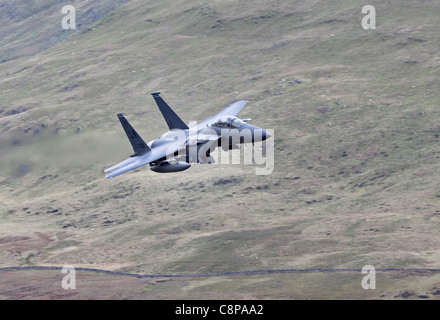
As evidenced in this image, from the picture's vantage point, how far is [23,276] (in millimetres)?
79750

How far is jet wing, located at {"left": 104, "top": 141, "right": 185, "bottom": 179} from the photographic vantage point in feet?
198

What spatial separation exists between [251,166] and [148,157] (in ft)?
142

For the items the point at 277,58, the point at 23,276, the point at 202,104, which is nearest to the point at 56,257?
the point at 23,276

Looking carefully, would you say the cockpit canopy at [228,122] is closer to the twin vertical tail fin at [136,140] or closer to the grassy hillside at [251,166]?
the twin vertical tail fin at [136,140]

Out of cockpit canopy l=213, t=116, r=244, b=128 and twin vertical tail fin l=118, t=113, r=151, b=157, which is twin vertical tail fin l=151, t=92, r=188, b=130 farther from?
twin vertical tail fin l=118, t=113, r=151, b=157

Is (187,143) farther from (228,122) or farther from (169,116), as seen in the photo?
(169,116)

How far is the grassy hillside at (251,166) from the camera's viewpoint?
79.2m

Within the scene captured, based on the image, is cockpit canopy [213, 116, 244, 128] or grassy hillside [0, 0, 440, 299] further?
grassy hillside [0, 0, 440, 299]

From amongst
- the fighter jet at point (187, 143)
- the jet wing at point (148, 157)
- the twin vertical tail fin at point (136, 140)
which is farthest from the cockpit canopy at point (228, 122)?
the twin vertical tail fin at point (136, 140)

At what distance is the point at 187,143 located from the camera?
63.4 meters

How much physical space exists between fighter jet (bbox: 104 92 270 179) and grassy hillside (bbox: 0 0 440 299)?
15.5m

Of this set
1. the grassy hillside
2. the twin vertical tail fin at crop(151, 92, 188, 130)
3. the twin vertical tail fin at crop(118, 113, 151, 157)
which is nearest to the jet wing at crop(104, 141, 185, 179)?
the twin vertical tail fin at crop(118, 113, 151, 157)

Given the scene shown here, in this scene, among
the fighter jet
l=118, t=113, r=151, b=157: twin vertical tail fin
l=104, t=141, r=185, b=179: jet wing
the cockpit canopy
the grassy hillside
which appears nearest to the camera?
l=104, t=141, r=185, b=179: jet wing
